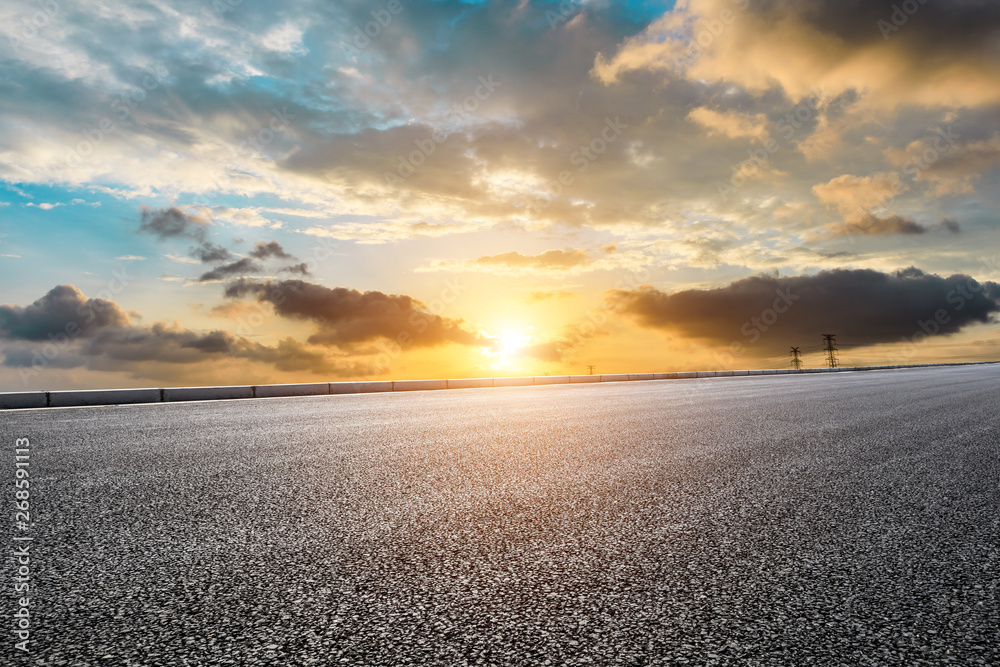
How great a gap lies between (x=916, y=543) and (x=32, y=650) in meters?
4.35

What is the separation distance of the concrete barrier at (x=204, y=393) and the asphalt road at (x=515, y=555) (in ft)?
35.9

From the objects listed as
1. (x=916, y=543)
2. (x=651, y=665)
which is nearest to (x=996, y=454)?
(x=916, y=543)

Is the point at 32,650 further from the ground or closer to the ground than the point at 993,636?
further from the ground

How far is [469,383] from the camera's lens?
26188mm

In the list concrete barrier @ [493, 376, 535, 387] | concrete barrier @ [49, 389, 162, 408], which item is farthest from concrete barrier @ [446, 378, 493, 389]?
concrete barrier @ [49, 389, 162, 408]

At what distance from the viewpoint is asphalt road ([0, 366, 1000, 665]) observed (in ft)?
7.34

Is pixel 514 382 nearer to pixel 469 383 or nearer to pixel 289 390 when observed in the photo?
pixel 469 383

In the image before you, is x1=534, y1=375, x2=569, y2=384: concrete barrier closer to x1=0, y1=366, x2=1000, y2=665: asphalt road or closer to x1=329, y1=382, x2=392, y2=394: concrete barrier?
x1=329, y1=382, x2=392, y2=394: concrete barrier

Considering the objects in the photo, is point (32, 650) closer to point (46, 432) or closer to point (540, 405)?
point (46, 432)

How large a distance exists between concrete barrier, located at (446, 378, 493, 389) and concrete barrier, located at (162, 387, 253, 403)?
871cm

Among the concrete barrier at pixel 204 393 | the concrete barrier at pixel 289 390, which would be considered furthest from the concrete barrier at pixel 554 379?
the concrete barrier at pixel 204 393

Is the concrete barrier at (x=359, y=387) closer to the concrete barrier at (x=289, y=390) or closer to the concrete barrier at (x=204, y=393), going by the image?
the concrete barrier at (x=289, y=390)

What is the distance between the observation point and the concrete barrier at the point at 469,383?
25547mm

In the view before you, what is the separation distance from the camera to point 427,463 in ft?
20.3
